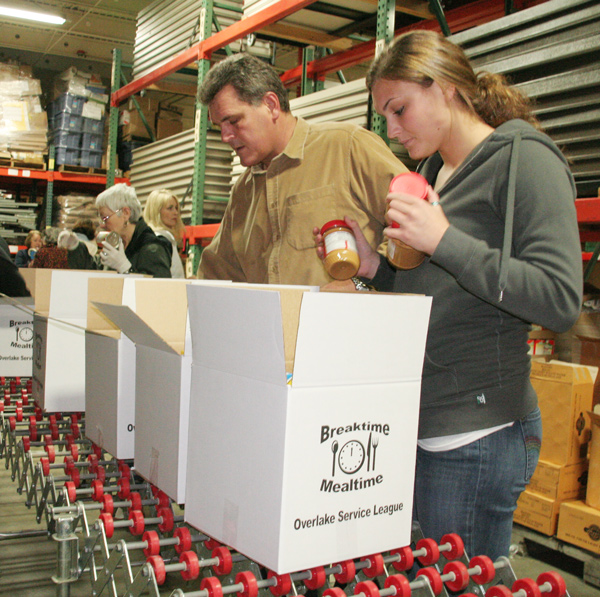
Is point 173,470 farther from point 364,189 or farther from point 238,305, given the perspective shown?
point 364,189

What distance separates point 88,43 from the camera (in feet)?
30.3

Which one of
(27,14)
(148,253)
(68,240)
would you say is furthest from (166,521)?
(27,14)

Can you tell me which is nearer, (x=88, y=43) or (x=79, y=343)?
(x=79, y=343)

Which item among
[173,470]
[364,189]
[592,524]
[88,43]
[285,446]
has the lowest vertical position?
[592,524]

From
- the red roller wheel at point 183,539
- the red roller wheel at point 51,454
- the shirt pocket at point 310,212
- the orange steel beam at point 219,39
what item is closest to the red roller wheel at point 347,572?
the red roller wheel at point 183,539

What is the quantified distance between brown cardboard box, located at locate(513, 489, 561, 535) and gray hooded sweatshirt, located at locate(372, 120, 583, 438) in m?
1.96

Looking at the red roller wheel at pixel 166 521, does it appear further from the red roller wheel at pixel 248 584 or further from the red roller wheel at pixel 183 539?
the red roller wheel at pixel 248 584

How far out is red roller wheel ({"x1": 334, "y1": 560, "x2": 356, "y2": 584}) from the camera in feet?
2.88

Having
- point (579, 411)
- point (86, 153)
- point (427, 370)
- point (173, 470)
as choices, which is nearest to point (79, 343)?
point (173, 470)

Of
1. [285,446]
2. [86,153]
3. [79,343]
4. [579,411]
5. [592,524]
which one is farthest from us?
[86,153]

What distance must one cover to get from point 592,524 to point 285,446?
2.32 metres

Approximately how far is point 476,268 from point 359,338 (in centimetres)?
21

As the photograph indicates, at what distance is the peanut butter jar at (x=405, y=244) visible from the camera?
3.21 ft

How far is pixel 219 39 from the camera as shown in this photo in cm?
434
